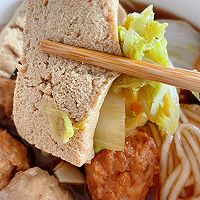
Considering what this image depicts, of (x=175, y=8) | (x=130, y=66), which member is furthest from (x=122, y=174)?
(x=175, y=8)

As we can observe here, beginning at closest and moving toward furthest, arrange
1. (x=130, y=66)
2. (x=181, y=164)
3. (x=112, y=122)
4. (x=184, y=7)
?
(x=130, y=66) → (x=112, y=122) → (x=181, y=164) → (x=184, y=7)

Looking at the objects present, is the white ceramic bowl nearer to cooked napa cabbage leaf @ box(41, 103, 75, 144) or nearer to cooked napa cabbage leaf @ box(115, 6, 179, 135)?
cooked napa cabbage leaf @ box(115, 6, 179, 135)

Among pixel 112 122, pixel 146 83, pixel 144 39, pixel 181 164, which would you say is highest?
pixel 144 39

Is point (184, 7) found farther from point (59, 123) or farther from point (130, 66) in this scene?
point (59, 123)

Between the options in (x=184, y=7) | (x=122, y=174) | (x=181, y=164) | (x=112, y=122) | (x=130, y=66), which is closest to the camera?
(x=130, y=66)

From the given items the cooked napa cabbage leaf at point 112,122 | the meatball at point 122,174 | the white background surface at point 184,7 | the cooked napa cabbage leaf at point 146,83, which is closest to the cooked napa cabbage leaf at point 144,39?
the cooked napa cabbage leaf at point 146,83

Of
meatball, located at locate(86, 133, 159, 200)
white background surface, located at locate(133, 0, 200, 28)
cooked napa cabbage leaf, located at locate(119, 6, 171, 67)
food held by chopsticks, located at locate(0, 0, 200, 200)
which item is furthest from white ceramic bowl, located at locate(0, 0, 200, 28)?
meatball, located at locate(86, 133, 159, 200)
